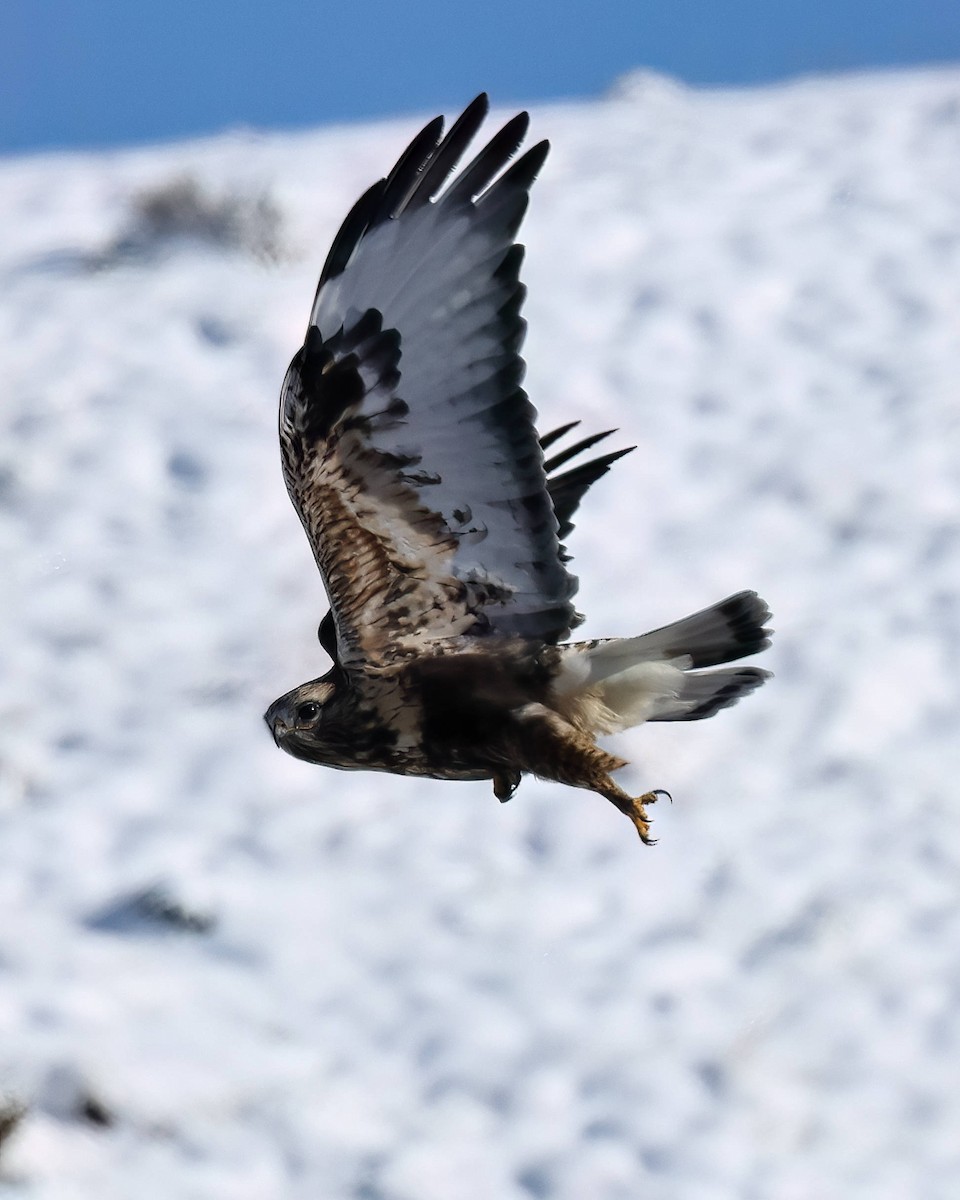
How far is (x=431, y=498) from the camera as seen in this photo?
3.59 metres

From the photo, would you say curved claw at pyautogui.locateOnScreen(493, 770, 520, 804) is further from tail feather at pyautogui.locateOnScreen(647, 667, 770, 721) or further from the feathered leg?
tail feather at pyautogui.locateOnScreen(647, 667, 770, 721)

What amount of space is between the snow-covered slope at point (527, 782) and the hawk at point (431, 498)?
4.14 meters

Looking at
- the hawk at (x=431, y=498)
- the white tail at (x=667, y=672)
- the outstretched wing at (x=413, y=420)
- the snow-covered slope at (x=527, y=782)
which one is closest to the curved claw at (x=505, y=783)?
the hawk at (x=431, y=498)

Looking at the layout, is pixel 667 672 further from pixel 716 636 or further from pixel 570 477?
pixel 570 477

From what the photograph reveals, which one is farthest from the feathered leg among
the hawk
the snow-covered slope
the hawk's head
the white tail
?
the snow-covered slope

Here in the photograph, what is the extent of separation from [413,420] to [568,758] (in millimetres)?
776

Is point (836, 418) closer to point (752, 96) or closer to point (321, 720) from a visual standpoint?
point (752, 96)

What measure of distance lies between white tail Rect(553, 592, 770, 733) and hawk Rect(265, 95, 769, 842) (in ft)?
0.17

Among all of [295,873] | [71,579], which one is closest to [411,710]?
[295,873]

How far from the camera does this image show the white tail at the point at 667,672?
3732mm

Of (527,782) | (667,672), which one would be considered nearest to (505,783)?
(667,672)

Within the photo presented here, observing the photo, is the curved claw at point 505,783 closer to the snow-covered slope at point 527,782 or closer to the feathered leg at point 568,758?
the feathered leg at point 568,758

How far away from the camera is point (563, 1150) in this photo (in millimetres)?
7375

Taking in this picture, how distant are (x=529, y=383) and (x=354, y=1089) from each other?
5.17m
